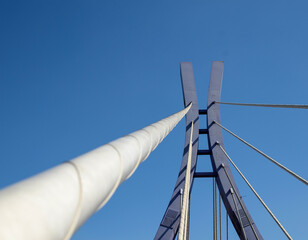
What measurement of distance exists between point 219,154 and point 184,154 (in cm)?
77

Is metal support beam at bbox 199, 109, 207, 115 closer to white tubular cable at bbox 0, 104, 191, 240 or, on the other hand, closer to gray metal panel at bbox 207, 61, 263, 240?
gray metal panel at bbox 207, 61, 263, 240

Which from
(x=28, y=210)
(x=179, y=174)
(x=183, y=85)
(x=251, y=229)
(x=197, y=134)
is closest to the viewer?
(x=28, y=210)

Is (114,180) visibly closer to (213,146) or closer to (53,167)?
(53,167)

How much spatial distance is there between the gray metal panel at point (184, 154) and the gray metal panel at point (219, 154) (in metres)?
0.35

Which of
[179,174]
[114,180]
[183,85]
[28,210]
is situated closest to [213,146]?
[179,174]

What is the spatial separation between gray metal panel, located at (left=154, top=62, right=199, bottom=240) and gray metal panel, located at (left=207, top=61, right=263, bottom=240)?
35 cm

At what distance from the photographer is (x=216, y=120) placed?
936 cm

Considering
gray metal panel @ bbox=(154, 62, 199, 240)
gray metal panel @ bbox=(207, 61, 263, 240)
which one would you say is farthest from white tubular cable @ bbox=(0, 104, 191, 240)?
gray metal panel @ bbox=(207, 61, 263, 240)

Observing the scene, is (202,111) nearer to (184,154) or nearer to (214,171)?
(184,154)

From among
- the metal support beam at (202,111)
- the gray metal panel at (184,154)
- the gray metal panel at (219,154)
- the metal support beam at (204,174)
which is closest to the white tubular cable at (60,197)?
the gray metal panel at (184,154)

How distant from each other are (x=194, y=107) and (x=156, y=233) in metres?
3.44

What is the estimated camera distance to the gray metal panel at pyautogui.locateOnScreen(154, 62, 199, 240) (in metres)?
7.29

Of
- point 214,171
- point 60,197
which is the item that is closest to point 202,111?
point 214,171

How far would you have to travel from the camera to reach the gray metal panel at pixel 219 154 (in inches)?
300
